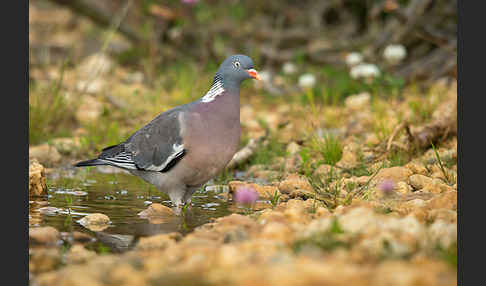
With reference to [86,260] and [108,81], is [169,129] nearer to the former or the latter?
[86,260]

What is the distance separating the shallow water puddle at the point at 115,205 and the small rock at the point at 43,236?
0.27 metres

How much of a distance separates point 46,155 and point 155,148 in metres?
1.79

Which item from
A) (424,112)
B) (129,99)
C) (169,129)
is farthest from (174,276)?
(129,99)

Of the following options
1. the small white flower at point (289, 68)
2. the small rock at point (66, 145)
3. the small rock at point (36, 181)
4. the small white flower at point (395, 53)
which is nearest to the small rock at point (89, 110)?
the small rock at point (66, 145)

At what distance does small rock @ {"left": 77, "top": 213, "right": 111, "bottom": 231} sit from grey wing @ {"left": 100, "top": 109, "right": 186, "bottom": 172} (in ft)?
2.03

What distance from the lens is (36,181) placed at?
4668 mm

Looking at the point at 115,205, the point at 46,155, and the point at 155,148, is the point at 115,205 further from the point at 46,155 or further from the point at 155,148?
the point at 46,155

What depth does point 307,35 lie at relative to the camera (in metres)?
9.08

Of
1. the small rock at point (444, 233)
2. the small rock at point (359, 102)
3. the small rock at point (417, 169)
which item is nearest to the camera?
the small rock at point (444, 233)

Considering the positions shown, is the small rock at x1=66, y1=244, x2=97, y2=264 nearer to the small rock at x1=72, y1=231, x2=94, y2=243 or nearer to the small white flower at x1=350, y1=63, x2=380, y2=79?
the small rock at x1=72, y1=231, x2=94, y2=243

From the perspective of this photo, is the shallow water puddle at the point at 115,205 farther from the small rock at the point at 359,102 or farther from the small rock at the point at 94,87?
the small rock at the point at 359,102

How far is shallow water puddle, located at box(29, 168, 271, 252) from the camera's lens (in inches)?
150

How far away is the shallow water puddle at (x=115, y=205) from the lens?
3820mm

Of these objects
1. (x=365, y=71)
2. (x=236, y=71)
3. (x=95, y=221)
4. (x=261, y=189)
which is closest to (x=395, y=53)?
(x=365, y=71)
